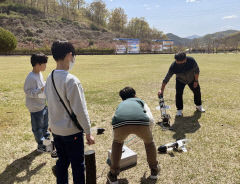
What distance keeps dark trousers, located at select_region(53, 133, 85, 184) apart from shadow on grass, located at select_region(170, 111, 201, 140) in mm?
3116

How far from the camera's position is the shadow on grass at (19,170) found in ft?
11.7

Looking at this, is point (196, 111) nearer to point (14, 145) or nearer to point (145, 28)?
point (14, 145)

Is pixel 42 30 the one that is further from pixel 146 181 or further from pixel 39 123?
pixel 146 181

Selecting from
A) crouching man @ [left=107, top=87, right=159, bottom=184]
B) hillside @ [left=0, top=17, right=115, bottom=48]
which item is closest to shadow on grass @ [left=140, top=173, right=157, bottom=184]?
crouching man @ [left=107, top=87, right=159, bottom=184]

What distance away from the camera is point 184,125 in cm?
587

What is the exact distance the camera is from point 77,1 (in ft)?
449

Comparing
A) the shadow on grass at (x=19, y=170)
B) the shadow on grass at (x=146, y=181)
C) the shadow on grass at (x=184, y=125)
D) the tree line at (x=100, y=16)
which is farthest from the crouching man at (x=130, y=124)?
the tree line at (x=100, y=16)

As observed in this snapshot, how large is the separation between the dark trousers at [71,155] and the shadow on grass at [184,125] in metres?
3.12

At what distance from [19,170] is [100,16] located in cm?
15556

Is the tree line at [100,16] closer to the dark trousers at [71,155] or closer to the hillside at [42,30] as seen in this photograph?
the hillside at [42,30]

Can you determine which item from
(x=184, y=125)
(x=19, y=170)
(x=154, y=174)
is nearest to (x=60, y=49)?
(x=154, y=174)

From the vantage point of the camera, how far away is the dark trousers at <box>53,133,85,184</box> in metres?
2.60

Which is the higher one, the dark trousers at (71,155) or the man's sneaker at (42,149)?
the dark trousers at (71,155)

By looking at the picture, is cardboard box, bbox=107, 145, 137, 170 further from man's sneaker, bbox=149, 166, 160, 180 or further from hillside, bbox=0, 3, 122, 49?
hillside, bbox=0, 3, 122, 49
